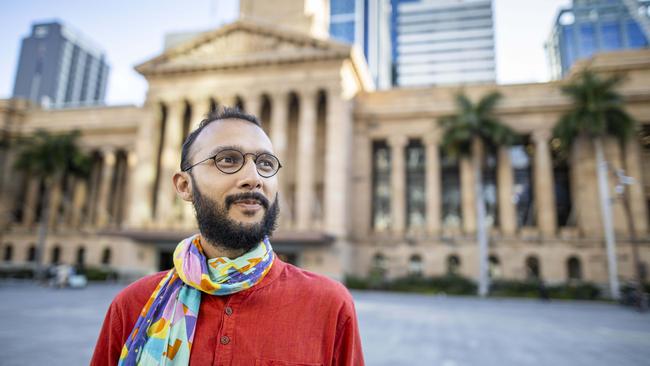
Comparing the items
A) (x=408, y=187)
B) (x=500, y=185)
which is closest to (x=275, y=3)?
(x=408, y=187)

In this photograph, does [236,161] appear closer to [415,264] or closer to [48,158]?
[415,264]

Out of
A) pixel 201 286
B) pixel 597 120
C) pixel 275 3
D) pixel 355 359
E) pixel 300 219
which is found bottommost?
pixel 355 359

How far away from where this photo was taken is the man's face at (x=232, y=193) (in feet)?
6.17

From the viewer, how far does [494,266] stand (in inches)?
1321

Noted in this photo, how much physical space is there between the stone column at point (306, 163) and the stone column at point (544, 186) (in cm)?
1867

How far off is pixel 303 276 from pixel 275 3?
47.1 m

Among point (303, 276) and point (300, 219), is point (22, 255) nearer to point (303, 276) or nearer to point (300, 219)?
point (300, 219)

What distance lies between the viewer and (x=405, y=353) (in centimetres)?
934

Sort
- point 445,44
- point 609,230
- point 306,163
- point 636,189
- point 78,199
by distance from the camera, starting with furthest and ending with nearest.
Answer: point 445,44, point 78,199, point 636,189, point 306,163, point 609,230

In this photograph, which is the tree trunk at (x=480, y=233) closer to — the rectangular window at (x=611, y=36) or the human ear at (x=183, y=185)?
the human ear at (x=183, y=185)

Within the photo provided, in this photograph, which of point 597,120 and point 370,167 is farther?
point 370,167

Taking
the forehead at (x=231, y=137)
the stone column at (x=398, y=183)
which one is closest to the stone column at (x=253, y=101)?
the stone column at (x=398, y=183)

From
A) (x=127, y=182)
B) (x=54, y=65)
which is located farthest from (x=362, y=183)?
(x=54, y=65)

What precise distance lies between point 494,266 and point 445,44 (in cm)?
8333
